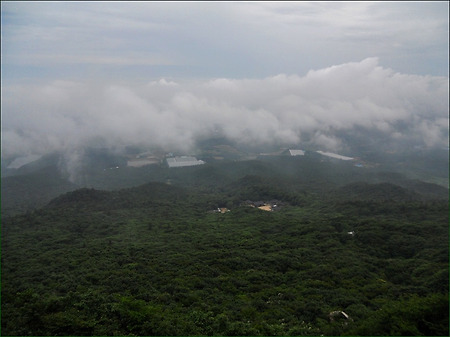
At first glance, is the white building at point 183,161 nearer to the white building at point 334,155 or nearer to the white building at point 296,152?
the white building at point 296,152

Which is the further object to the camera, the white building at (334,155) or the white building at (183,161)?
the white building at (334,155)

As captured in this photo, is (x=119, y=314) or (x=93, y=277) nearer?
(x=119, y=314)

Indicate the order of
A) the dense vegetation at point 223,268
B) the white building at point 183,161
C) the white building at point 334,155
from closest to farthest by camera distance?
the dense vegetation at point 223,268 < the white building at point 183,161 < the white building at point 334,155

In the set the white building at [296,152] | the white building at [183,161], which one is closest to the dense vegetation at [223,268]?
the white building at [183,161]

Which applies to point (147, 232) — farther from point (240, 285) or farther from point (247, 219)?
point (240, 285)

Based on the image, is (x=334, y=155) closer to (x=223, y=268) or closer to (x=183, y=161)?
(x=183, y=161)

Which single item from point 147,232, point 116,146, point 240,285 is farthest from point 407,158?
point 240,285

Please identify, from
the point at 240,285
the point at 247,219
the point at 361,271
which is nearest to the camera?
the point at 240,285

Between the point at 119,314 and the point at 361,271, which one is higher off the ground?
the point at 119,314
